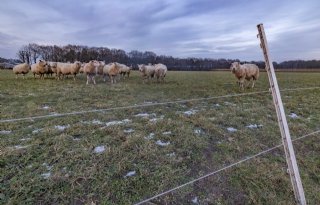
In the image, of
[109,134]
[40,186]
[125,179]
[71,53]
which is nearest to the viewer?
[40,186]

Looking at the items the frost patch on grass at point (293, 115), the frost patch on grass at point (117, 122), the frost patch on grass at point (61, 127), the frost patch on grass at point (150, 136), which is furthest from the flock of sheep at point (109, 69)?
the frost patch on grass at point (61, 127)

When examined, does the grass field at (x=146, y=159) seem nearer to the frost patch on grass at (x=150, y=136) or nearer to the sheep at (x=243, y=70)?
the frost patch on grass at (x=150, y=136)

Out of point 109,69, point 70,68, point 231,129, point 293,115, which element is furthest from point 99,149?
point 70,68

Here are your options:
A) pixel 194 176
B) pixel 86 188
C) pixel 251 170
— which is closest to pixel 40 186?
pixel 86 188

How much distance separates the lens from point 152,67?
18.9 m

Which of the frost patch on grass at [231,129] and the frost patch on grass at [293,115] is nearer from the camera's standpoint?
the frost patch on grass at [231,129]

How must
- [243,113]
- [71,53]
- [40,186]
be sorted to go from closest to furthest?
[40,186], [243,113], [71,53]

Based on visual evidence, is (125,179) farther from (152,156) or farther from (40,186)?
(40,186)

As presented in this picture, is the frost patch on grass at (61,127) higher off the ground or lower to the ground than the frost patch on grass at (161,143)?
higher

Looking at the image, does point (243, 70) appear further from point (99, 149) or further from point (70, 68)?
point (70, 68)

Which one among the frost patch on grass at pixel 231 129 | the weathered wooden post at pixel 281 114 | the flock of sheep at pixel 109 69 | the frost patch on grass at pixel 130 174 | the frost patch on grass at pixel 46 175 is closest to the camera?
the weathered wooden post at pixel 281 114

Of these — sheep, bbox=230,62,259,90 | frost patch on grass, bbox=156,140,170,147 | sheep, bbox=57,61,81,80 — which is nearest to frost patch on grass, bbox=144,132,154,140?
frost patch on grass, bbox=156,140,170,147

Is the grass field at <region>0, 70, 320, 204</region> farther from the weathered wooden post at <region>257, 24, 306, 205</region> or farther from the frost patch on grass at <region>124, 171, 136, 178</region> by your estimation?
the weathered wooden post at <region>257, 24, 306, 205</region>

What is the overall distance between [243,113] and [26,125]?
668cm
